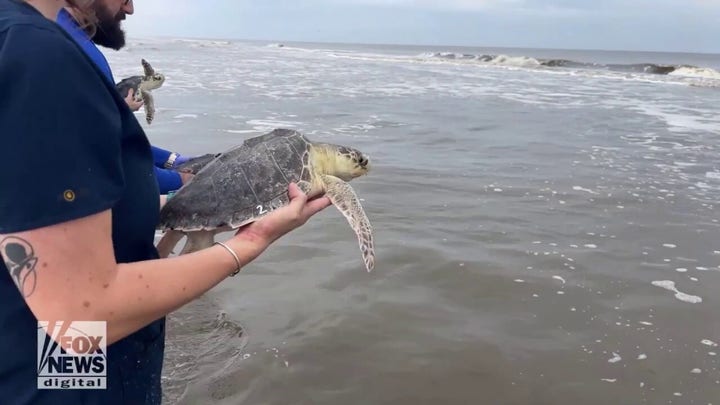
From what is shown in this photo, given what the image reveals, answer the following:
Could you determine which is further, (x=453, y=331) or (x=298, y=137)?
(x=453, y=331)

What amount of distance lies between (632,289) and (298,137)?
3.26 m

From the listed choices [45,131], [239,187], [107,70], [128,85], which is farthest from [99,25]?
[128,85]

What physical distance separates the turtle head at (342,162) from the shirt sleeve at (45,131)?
8.64 feet

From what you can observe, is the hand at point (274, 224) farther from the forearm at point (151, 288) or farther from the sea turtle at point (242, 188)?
the sea turtle at point (242, 188)

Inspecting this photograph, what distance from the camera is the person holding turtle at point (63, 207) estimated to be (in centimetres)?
110

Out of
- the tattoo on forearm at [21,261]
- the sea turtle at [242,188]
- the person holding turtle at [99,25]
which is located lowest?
the sea turtle at [242,188]

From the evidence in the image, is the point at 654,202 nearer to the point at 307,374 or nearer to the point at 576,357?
the point at 576,357

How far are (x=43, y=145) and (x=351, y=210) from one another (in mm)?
2810

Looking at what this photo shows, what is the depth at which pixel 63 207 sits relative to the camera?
1.13 m

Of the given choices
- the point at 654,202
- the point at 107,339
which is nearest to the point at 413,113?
the point at 654,202

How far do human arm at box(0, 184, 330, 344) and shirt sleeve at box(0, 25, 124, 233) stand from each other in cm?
4

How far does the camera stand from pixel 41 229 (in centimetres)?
112

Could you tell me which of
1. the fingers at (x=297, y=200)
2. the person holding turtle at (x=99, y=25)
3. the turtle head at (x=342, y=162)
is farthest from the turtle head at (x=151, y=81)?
the fingers at (x=297, y=200)

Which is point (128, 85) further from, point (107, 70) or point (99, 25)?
point (99, 25)
